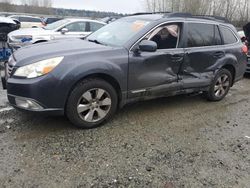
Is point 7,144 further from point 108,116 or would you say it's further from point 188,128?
point 188,128

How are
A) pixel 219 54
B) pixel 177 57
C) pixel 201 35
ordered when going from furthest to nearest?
pixel 219 54, pixel 201 35, pixel 177 57

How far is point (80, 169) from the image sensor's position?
294 centimetres

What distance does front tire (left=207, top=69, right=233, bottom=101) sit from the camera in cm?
527

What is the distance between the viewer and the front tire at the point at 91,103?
362 cm

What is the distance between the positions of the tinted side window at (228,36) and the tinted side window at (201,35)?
0.79 ft

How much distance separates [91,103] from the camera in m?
3.80

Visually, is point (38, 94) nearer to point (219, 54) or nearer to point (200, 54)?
point (200, 54)

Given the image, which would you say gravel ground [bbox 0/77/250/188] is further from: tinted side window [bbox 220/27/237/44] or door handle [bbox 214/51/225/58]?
tinted side window [bbox 220/27/237/44]

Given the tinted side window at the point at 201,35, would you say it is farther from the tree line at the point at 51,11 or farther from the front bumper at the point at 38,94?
the tree line at the point at 51,11

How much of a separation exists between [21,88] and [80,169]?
4.28 ft

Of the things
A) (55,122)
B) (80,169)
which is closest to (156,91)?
(55,122)

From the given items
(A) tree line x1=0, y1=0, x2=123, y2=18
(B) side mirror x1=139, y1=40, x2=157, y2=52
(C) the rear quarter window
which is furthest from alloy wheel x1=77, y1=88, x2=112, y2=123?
(A) tree line x1=0, y1=0, x2=123, y2=18

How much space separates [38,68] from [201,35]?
9.87ft

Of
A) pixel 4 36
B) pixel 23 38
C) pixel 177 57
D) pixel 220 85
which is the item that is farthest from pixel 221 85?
pixel 23 38
